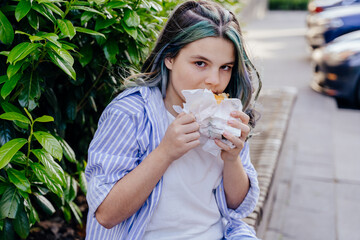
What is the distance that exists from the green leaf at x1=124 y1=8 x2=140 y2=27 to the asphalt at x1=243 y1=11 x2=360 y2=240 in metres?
0.56

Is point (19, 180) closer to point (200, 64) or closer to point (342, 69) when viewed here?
point (200, 64)

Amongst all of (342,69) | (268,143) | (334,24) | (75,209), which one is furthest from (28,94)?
(334,24)

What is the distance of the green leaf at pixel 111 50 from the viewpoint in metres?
2.10

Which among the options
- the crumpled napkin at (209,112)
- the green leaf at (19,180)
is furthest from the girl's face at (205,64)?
the green leaf at (19,180)

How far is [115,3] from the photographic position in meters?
1.88

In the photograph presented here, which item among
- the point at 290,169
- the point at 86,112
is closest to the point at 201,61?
the point at 86,112

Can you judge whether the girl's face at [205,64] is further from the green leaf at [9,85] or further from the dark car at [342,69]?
the dark car at [342,69]

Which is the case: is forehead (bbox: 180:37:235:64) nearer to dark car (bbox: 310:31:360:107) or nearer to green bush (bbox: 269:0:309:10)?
dark car (bbox: 310:31:360:107)

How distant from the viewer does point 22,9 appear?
64.3 inches

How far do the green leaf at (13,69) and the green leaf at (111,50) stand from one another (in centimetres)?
52

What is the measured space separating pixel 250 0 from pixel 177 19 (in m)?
20.8

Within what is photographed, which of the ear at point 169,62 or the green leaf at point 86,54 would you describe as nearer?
the ear at point 169,62

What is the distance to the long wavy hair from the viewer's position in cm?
183

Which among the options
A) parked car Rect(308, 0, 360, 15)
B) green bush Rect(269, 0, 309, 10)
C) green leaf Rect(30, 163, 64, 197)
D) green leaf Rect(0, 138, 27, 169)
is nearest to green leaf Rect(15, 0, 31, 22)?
green leaf Rect(0, 138, 27, 169)
